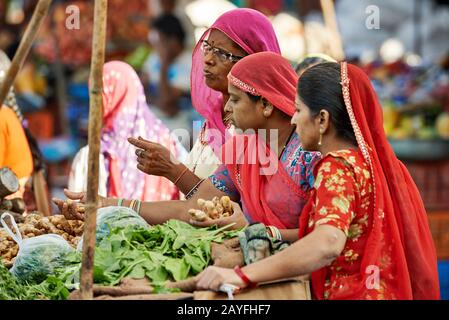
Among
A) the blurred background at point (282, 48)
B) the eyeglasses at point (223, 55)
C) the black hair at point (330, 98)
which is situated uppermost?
the blurred background at point (282, 48)

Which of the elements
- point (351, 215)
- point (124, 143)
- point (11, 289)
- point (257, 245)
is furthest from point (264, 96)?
point (124, 143)

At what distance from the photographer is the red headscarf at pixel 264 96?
4.24 metres

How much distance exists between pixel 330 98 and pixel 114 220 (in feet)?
3.42

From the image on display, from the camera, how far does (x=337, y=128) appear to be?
3.76m

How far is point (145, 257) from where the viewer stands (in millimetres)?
3908

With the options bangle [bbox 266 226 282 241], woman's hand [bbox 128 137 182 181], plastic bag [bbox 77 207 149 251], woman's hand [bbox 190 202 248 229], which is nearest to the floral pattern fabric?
bangle [bbox 266 226 282 241]

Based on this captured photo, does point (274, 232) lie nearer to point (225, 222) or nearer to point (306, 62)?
point (225, 222)

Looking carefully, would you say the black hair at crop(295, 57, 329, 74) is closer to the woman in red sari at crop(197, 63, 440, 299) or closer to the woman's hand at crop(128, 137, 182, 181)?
the woman's hand at crop(128, 137, 182, 181)

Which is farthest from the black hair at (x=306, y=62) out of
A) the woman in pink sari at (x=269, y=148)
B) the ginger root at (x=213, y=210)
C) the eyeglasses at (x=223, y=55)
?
the ginger root at (x=213, y=210)

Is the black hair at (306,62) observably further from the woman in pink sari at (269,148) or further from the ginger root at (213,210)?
the ginger root at (213,210)

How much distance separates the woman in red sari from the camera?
3.53 m

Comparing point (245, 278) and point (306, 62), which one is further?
point (306, 62)

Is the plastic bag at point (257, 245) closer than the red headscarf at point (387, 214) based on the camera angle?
No
